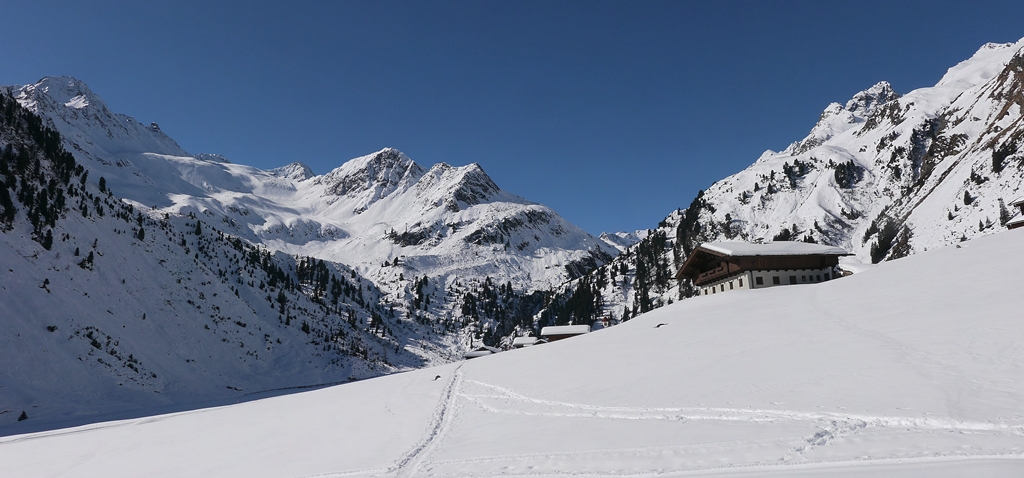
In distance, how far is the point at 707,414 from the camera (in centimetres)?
1211

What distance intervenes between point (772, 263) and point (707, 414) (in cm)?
4574

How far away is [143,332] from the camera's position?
2542 inches

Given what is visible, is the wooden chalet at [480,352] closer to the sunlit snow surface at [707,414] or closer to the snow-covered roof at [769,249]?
the snow-covered roof at [769,249]

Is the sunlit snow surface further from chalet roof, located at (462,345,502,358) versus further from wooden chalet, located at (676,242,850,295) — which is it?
chalet roof, located at (462,345,502,358)

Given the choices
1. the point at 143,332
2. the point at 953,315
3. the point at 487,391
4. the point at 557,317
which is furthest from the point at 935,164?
Answer: the point at 143,332

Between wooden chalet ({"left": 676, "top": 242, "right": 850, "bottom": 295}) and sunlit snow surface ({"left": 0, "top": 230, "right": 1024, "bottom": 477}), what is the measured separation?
869 inches

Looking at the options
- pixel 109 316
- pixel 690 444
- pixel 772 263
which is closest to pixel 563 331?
pixel 772 263

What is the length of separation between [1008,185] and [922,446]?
407 feet

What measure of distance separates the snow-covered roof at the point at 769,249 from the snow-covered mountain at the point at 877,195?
204 ft

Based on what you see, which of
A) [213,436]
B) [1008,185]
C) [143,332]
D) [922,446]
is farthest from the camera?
[1008,185]

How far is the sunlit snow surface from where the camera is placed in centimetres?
888

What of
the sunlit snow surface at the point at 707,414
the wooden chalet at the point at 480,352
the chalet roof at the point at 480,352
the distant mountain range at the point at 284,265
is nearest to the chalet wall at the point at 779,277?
the sunlit snow surface at the point at 707,414

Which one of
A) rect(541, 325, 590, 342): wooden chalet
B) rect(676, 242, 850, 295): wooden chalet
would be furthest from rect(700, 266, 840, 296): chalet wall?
rect(541, 325, 590, 342): wooden chalet

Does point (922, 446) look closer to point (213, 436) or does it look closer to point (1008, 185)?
point (213, 436)
